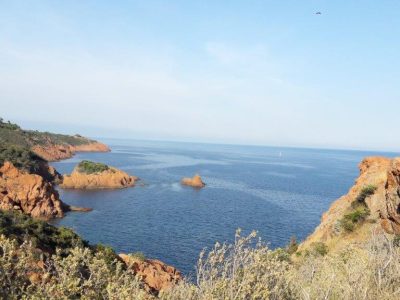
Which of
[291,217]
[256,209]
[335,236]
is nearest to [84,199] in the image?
[256,209]

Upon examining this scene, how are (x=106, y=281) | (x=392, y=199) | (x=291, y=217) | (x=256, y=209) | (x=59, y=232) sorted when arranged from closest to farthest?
1. (x=106, y=281)
2. (x=392, y=199)
3. (x=59, y=232)
4. (x=291, y=217)
5. (x=256, y=209)

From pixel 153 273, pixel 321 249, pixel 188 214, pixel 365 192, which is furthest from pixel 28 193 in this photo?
pixel 365 192

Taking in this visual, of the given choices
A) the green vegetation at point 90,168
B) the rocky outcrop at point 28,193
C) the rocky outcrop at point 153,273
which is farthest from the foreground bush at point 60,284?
the green vegetation at point 90,168

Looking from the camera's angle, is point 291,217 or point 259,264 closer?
point 259,264

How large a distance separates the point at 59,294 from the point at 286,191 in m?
108

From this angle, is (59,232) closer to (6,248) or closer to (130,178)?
(6,248)

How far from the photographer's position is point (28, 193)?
70000mm

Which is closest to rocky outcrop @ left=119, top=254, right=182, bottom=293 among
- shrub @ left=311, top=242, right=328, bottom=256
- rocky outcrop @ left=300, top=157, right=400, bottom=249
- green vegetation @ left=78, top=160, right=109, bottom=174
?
shrub @ left=311, top=242, right=328, bottom=256

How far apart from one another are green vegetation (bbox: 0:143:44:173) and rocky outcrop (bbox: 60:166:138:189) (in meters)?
9.02

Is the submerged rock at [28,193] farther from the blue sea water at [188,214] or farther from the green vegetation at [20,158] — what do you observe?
the green vegetation at [20,158]

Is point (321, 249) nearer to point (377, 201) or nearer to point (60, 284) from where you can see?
point (377, 201)

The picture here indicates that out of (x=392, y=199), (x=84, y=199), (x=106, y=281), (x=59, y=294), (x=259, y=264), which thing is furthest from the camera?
(x=84, y=199)

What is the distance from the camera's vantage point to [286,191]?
366 ft

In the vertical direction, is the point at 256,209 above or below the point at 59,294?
below
